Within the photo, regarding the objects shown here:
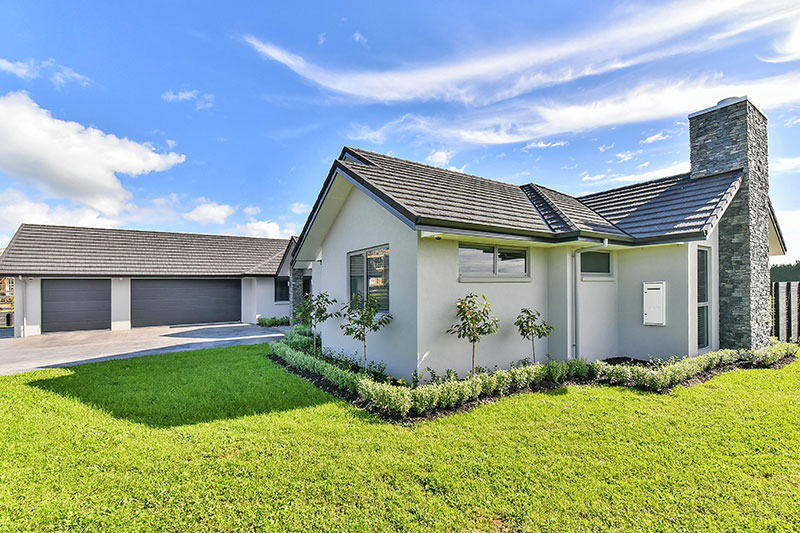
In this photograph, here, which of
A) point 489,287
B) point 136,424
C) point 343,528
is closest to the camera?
point 343,528

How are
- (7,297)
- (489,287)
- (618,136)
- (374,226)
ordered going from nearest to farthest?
(489,287) → (374,226) → (618,136) → (7,297)

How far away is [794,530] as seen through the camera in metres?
3.04

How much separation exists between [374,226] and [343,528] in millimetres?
5978

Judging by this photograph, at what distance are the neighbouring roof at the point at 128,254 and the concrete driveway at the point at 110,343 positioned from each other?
3.16 m

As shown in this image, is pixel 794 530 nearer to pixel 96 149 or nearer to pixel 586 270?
pixel 586 270

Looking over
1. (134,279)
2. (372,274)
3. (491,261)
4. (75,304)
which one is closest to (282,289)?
(134,279)

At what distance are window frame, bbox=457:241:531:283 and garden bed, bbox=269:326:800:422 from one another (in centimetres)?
189

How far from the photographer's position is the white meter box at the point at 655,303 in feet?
27.5

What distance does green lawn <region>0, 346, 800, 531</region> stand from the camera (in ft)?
10.4

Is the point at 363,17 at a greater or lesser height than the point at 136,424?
greater

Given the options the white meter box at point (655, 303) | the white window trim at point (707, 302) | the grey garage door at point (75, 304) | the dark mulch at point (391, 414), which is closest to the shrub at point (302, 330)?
the dark mulch at point (391, 414)

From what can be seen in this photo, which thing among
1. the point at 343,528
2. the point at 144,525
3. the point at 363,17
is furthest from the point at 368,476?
the point at 363,17

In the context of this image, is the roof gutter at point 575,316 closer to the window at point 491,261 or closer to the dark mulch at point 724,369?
the window at point 491,261

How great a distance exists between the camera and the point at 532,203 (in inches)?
398
